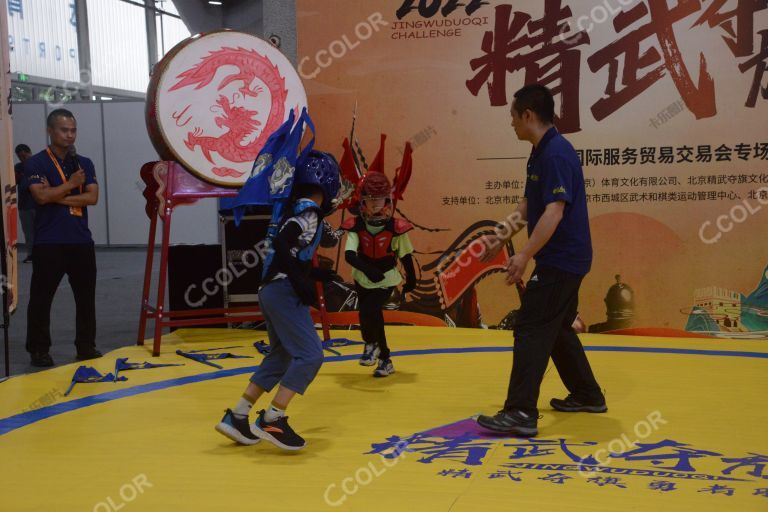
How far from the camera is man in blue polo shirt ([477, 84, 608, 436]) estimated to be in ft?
11.3

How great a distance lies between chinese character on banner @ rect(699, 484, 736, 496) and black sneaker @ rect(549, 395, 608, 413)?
1071 mm

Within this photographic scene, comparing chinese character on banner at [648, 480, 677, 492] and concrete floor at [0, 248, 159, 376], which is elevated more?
chinese character on banner at [648, 480, 677, 492]

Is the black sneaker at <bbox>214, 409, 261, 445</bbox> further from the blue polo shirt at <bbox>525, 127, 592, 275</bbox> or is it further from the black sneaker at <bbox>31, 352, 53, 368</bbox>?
the black sneaker at <bbox>31, 352, 53, 368</bbox>

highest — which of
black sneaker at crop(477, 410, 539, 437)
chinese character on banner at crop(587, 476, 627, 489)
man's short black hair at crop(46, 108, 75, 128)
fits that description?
man's short black hair at crop(46, 108, 75, 128)

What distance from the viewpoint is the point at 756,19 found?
225 inches

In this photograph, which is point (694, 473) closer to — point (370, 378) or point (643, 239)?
point (370, 378)

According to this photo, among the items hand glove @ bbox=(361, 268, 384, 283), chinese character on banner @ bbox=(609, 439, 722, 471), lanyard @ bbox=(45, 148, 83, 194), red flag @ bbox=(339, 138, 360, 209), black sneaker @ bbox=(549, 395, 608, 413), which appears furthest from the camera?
red flag @ bbox=(339, 138, 360, 209)

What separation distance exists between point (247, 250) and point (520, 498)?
4155 mm

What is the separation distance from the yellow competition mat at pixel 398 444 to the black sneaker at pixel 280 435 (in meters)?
0.05

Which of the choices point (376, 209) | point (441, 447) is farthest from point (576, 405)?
point (376, 209)

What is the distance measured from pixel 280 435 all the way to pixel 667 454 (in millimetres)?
1523

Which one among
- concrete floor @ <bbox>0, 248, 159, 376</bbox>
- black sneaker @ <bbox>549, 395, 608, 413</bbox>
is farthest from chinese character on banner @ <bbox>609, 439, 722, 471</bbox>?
concrete floor @ <bbox>0, 248, 159, 376</bbox>

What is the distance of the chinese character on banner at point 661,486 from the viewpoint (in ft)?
9.12

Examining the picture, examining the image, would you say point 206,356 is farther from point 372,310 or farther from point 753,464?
point 753,464
